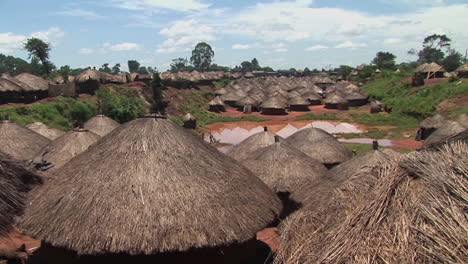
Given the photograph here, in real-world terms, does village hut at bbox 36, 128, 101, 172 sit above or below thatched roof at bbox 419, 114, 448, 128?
above

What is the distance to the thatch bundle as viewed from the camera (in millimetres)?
4559

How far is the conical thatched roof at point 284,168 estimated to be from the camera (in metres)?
13.1

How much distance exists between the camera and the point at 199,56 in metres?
126

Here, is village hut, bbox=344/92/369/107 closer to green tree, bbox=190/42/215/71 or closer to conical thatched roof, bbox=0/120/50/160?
conical thatched roof, bbox=0/120/50/160

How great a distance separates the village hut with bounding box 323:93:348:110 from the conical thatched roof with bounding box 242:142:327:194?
118 ft

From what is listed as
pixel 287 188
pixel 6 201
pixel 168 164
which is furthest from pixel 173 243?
pixel 287 188

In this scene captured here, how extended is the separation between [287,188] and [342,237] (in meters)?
7.56

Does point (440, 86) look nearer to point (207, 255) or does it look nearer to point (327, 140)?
point (327, 140)

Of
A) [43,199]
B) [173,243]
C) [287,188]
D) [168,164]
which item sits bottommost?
[287,188]

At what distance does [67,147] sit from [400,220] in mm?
12329

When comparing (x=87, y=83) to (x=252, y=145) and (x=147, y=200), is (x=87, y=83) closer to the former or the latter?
(x=252, y=145)

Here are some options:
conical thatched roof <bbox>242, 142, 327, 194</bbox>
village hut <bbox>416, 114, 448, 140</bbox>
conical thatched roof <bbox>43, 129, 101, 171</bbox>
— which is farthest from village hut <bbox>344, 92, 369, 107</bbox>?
conical thatched roof <bbox>43, 129, 101, 171</bbox>

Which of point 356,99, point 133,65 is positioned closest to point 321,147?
point 356,99

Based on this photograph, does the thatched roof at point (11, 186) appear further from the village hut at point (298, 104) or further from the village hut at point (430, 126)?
the village hut at point (298, 104)
